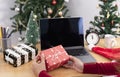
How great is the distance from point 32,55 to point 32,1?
4.30 feet

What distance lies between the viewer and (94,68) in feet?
4.05

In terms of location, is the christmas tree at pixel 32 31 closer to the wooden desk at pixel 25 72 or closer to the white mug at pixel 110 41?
the wooden desk at pixel 25 72

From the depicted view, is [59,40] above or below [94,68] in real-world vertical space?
above

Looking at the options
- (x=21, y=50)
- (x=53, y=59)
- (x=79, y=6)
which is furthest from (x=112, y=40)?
(x=79, y=6)

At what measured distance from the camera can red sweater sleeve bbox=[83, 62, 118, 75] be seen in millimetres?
1234

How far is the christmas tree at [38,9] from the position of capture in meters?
2.52

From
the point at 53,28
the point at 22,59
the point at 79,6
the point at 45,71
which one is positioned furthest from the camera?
the point at 79,6

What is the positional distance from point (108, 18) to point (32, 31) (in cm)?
121

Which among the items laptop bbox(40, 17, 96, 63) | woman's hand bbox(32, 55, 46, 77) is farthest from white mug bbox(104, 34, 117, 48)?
woman's hand bbox(32, 55, 46, 77)

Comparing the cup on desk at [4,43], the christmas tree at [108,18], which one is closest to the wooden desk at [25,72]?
the cup on desk at [4,43]

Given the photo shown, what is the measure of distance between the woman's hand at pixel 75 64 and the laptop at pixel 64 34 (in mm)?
122

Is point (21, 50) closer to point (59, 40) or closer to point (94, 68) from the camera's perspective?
point (59, 40)

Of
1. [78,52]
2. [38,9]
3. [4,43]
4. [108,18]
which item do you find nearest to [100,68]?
[78,52]

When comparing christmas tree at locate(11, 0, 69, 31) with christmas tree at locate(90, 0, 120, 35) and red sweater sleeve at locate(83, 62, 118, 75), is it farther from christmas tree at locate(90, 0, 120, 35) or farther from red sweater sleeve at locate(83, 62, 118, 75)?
red sweater sleeve at locate(83, 62, 118, 75)
